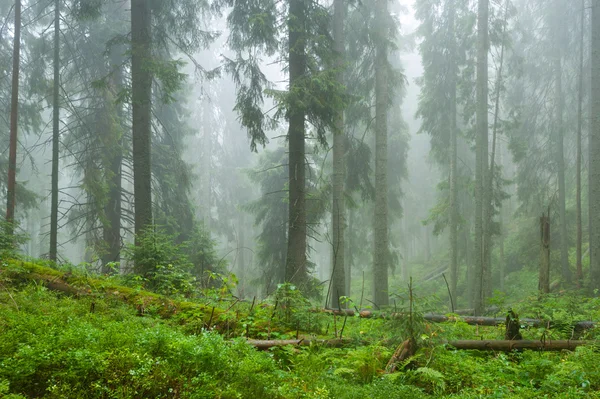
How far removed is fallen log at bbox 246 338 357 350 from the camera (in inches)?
194

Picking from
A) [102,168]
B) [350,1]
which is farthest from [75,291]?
[350,1]

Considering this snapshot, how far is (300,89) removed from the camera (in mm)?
8883

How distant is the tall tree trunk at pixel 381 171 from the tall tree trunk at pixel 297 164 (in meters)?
3.21

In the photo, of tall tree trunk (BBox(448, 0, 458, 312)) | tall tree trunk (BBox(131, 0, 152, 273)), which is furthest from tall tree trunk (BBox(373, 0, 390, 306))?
tall tree trunk (BBox(131, 0, 152, 273))

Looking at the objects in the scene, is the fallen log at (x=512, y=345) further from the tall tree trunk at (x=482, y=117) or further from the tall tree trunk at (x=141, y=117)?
the tall tree trunk at (x=482, y=117)

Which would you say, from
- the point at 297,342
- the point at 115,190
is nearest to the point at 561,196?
the point at 297,342

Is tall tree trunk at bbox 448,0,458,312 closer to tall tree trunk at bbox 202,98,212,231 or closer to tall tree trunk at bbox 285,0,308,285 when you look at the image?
tall tree trunk at bbox 285,0,308,285

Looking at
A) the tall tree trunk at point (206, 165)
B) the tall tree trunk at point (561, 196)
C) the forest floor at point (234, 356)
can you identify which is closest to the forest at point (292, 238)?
the forest floor at point (234, 356)

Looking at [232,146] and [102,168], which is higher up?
[232,146]

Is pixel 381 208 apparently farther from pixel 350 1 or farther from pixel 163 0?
pixel 163 0

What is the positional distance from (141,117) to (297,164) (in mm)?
4002

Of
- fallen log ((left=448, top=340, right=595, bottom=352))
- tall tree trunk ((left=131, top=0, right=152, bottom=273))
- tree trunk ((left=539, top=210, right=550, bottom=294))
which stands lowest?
fallen log ((left=448, top=340, right=595, bottom=352))

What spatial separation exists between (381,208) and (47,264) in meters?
8.73

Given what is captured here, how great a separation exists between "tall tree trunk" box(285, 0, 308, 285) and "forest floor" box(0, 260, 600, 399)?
2834 millimetres
